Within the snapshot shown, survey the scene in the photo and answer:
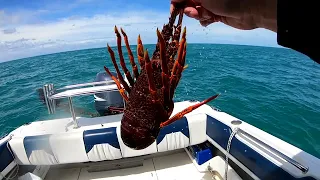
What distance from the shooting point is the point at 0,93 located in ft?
43.9

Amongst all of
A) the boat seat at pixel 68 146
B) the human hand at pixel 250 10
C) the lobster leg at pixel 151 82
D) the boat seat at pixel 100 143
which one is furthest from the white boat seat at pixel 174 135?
the human hand at pixel 250 10

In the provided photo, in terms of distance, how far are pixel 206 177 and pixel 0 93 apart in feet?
46.6

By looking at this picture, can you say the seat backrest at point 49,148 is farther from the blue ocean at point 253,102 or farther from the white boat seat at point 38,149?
the blue ocean at point 253,102

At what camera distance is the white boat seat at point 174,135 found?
396cm

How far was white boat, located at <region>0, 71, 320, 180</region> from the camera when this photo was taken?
3.21 m

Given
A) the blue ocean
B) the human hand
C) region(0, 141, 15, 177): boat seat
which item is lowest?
the blue ocean

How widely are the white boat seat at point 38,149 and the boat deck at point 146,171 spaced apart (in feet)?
2.23

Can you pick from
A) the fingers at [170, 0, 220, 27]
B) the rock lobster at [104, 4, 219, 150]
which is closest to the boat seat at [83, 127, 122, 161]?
the rock lobster at [104, 4, 219, 150]

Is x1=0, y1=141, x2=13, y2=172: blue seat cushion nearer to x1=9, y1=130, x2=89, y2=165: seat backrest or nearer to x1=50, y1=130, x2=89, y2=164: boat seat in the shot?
x1=9, y1=130, x2=89, y2=165: seat backrest

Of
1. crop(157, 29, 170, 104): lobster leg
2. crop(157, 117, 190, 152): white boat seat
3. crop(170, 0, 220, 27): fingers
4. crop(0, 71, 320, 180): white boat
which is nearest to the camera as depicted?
crop(157, 29, 170, 104): lobster leg

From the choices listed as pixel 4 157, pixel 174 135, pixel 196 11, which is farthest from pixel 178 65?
pixel 4 157

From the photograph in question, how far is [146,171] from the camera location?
4230 millimetres

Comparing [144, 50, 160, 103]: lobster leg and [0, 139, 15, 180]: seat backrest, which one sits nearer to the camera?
[144, 50, 160, 103]: lobster leg

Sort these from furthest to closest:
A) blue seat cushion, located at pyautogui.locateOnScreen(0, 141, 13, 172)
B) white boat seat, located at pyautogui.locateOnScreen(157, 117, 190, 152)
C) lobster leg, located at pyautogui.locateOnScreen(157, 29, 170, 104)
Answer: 1. white boat seat, located at pyautogui.locateOnScreen(157, 117, 190, 152)
2. blue seat cushion, located at pyautogui.locateOnScreen(0, 141, 13, 172)
3. lobster leg, located at pyautogui.locateOnScreen(157, 29, 170, 104)
